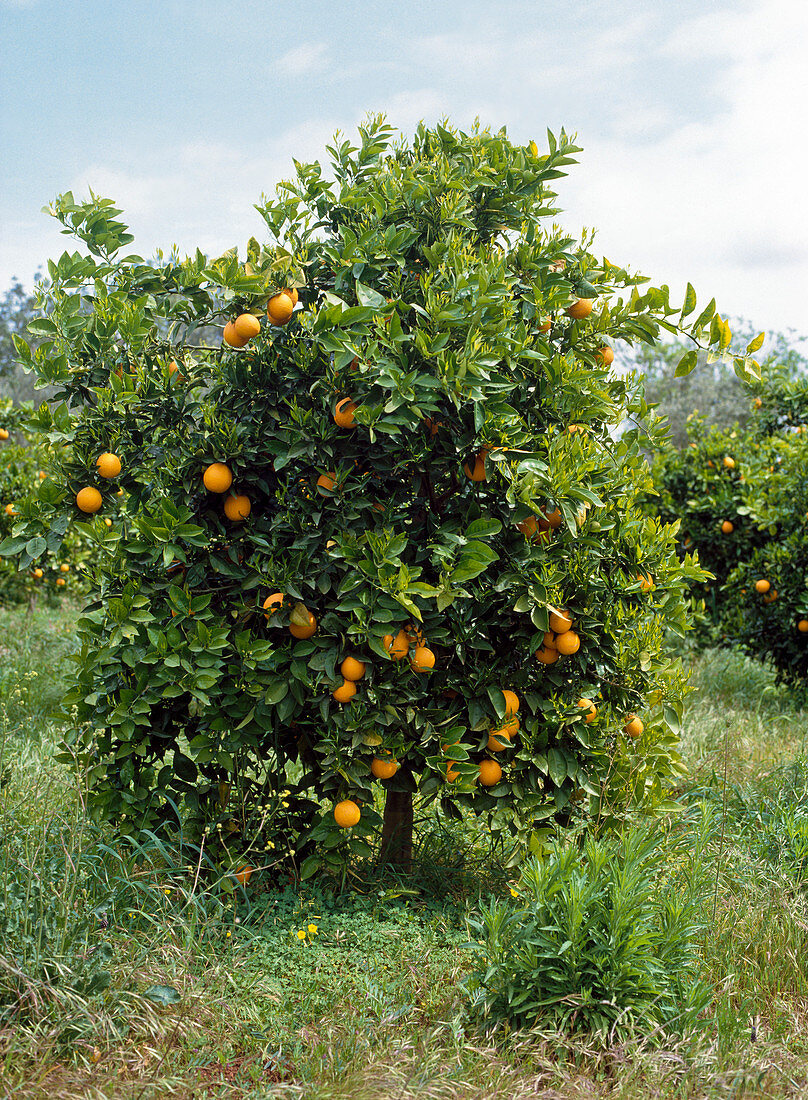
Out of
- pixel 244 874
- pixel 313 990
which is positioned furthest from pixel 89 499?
pixel 313 990

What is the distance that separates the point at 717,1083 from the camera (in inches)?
82.2

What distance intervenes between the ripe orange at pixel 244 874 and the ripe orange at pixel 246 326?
1.63 metres

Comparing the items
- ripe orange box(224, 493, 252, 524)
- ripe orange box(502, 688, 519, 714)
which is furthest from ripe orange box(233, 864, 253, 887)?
ripe orange box(224, 493, 252, 524)

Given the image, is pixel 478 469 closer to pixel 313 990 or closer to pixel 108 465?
pixel 108 465

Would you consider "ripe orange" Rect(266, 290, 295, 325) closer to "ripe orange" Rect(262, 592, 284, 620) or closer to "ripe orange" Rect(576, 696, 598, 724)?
"ripe orange" Rect(262, 592, 284, 620)

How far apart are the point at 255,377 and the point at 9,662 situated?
454 cm

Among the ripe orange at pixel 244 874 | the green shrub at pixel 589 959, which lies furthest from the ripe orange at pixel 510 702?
the ripe orange at pixel 244 874

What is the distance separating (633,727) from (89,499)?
6.46 ft

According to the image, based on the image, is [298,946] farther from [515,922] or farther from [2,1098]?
[2,1098]

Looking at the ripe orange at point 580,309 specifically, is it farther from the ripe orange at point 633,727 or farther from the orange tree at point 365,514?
the ripe orange at point 633,727

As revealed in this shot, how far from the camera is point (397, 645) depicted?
2.58 metres

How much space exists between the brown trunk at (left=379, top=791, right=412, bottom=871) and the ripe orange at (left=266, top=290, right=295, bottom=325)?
1.65 m

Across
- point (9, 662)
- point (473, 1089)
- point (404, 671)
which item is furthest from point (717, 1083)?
point (9, 662)

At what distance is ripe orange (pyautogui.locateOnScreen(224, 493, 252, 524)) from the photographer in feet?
9.11
